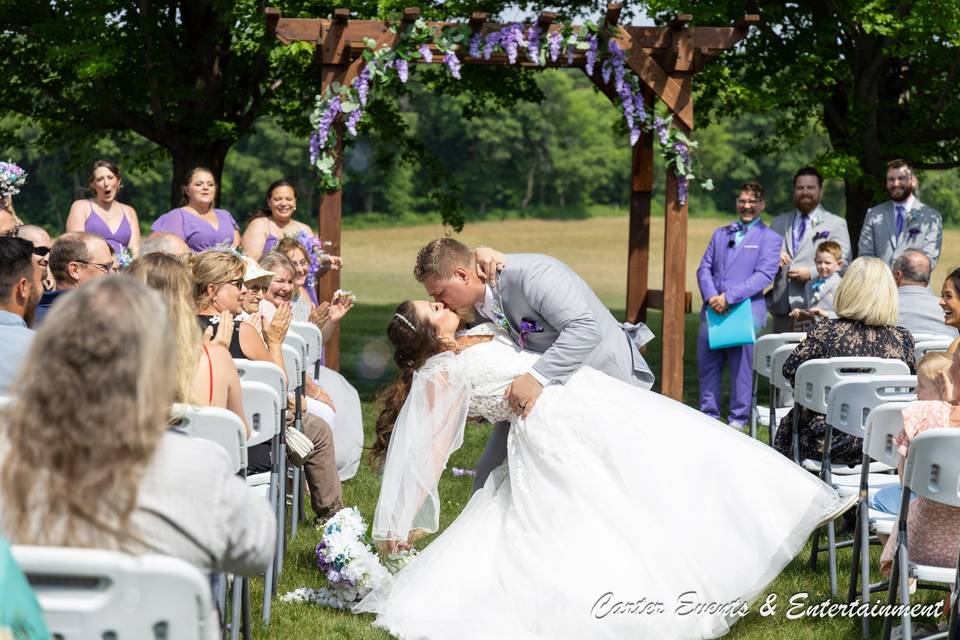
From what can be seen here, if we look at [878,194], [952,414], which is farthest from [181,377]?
[878,194]

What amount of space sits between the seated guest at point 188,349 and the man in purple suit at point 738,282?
18.5ft

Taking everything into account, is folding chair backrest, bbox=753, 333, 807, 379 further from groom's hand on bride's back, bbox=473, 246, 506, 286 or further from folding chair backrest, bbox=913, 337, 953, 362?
groom's hand on bride's back, bbox=473, 246, 506, 286

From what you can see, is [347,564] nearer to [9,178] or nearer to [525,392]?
[525,392]

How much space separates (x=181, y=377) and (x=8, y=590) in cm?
133

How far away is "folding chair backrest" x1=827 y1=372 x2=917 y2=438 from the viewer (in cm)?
511

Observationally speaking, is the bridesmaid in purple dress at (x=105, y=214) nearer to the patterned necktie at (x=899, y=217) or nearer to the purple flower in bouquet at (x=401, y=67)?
the purple flower in bouquet at (x=401, y=67)

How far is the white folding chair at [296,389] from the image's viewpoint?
591 cm

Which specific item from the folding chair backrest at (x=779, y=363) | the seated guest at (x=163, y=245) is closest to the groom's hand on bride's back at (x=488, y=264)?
the seated guest at (x=163, y=245)

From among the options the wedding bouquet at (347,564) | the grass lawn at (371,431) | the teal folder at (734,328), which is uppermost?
the teal folder at (734,328)

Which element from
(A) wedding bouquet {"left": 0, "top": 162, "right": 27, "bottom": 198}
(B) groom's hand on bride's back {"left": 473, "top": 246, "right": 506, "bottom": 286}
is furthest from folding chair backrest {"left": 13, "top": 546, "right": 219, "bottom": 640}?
(A) wedding bouquet {"left": 0, "top": 162, "right": 27, "bottom": 198}

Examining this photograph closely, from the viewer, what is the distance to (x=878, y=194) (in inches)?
497

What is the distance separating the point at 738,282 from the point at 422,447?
5.25 metres

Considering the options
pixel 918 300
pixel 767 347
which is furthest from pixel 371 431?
pixel 918 300

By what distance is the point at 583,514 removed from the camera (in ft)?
15.4
